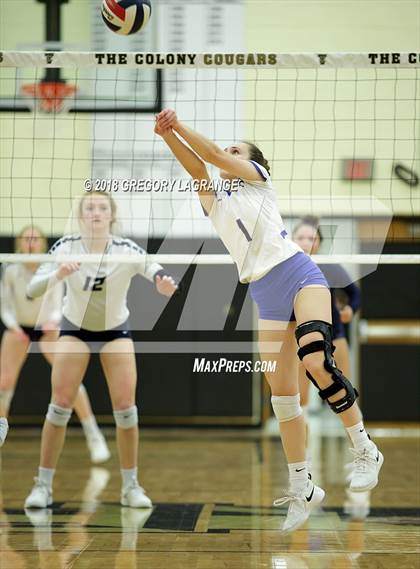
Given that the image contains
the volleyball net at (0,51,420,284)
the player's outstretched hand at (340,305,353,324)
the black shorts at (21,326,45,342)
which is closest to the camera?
the player's outstretched hand at (340,305,353,324)

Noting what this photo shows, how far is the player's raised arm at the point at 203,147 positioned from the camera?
14.5 feet

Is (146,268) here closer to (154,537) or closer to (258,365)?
(258,365)

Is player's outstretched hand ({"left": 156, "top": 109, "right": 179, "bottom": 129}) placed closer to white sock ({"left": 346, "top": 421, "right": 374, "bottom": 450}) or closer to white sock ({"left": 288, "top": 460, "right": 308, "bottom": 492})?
white sock ({"left": 346, "top": 421, "right": 374, "bottom": 450})

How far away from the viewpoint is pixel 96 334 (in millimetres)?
5992

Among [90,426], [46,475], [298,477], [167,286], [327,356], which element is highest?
[167,286]

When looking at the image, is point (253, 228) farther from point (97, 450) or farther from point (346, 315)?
point (97, 450)

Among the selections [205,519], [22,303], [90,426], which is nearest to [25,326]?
[22,303]

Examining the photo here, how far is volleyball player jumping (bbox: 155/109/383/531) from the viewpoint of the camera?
4.44 m

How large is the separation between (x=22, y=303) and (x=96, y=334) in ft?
10.3

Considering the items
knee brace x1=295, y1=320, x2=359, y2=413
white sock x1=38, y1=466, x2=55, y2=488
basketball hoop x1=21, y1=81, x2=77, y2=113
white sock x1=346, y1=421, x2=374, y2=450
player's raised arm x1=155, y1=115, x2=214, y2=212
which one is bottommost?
white sock x1=38, y1=466, x2=55, y2=488

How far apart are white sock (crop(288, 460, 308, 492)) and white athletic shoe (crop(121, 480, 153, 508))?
165 centimetres

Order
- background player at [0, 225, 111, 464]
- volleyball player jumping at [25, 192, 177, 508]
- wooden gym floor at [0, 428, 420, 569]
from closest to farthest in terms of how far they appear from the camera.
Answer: wooden gym floor at [0, 428, 420, 569] → volleyball player jumping at [25, 192, 177, 508] → background player at [0, 225, 111, 464]

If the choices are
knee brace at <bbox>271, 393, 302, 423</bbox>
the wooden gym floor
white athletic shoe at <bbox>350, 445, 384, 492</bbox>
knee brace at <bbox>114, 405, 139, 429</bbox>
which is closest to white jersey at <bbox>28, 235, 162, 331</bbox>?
knee brace at <bbox>114, 405, 139, 429</bbox>

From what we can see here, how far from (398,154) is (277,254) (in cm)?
625
